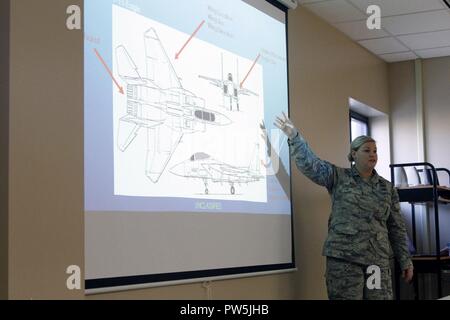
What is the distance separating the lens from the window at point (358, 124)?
5.46 m

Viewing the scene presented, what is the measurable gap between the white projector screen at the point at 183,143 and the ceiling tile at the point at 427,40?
5.01 ft

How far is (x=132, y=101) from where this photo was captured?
8.81 ft

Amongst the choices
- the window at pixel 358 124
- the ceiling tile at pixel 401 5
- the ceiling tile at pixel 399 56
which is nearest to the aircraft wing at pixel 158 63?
the ceiling tile at pixel 401 5

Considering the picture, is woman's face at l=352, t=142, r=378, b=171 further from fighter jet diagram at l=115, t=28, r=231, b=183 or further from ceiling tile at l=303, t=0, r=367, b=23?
ceiling tile at l=303, t=0, r=367, b=23

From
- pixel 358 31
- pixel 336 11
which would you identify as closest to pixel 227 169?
pixel 336 11

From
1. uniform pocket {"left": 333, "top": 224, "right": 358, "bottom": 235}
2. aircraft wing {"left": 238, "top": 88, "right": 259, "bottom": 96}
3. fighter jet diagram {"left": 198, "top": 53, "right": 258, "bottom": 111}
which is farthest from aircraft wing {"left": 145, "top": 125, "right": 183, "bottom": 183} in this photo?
uniform pocket {"left": 333, "top": 224, "right": 358, "bottom": 235}

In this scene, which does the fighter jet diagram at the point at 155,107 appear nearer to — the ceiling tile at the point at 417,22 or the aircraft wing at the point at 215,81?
the aircraft wing at the point at 215,81

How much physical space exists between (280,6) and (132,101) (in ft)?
5.12

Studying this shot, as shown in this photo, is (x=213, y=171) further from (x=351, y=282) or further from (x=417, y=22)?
(x=417, y=22)

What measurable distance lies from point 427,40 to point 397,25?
563 millimetres

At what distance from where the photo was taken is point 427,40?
5086mm

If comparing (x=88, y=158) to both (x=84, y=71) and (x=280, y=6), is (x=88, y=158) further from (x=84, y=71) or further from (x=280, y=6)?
(x=280, y=6)

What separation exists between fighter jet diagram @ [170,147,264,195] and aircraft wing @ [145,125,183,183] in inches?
3.1
